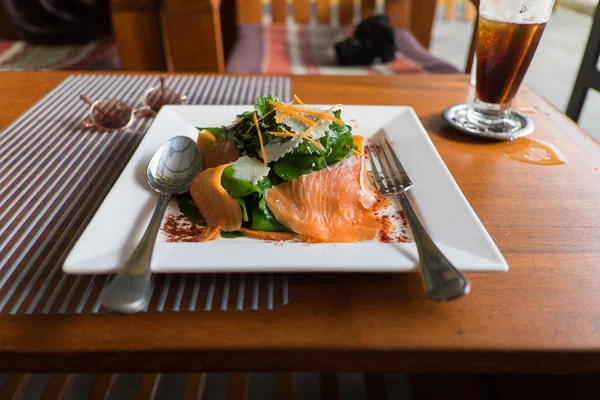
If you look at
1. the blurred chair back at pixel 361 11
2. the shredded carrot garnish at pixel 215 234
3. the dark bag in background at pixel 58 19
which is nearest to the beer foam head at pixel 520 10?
the shredded carrot garnish at pixel 215 234

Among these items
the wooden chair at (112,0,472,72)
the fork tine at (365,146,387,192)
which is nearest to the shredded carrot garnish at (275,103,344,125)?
the fork tine at (365,146,387,192)

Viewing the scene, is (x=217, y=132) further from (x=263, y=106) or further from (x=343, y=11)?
(x=343, y=11)

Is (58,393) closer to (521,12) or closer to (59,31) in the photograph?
(521,12)

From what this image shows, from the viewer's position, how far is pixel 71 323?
21.0 inches

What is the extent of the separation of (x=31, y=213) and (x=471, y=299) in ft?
2.30

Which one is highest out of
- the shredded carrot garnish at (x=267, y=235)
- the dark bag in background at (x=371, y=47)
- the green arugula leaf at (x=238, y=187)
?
the green arugula leaf at (x=238, y=187)

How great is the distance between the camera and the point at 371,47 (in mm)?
2260

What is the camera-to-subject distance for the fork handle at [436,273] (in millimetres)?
503

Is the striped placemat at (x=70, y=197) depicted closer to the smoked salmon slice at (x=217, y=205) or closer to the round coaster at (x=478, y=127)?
the smoked salmon slice at (x=217, y=205)

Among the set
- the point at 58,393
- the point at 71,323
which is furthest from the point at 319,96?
the point at 58,393

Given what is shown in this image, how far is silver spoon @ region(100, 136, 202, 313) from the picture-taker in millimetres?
491

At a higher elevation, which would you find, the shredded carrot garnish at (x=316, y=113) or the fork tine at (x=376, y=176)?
the shredded carrot garnish at (x=316, y=113)

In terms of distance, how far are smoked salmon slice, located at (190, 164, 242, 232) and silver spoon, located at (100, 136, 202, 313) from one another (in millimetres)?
58

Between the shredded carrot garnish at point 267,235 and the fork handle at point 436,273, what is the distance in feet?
0.59
